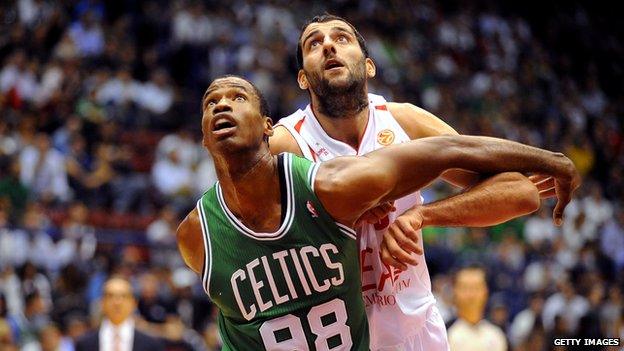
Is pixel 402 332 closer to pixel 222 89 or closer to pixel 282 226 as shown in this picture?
pixel 282 226

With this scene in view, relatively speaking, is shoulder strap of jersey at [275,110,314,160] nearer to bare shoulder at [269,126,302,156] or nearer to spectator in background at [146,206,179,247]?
bare shoulder at [269,126,302,156]

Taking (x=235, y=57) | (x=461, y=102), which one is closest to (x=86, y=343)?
(x=235, y=57)

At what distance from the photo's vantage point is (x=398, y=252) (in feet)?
14.4

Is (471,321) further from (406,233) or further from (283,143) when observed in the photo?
(406,233)

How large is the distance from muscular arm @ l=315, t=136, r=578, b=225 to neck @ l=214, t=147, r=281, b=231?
0.23 meters

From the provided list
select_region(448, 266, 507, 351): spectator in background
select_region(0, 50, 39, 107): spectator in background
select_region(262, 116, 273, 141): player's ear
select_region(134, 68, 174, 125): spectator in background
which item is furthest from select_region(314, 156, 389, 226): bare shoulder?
select_region(134, 68, 174, 125): spectator in background

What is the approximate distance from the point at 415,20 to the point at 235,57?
564 cm

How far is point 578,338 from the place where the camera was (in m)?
10.8

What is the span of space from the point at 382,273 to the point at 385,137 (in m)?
0.67

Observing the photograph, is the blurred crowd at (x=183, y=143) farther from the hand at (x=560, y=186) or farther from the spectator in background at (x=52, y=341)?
the hand at (x=560, y=186)

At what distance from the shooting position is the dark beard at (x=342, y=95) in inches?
193

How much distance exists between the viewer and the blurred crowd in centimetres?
1166

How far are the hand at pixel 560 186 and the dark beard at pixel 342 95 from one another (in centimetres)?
92

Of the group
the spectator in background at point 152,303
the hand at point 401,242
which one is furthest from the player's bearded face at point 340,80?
the spectator in background at point 152,303
